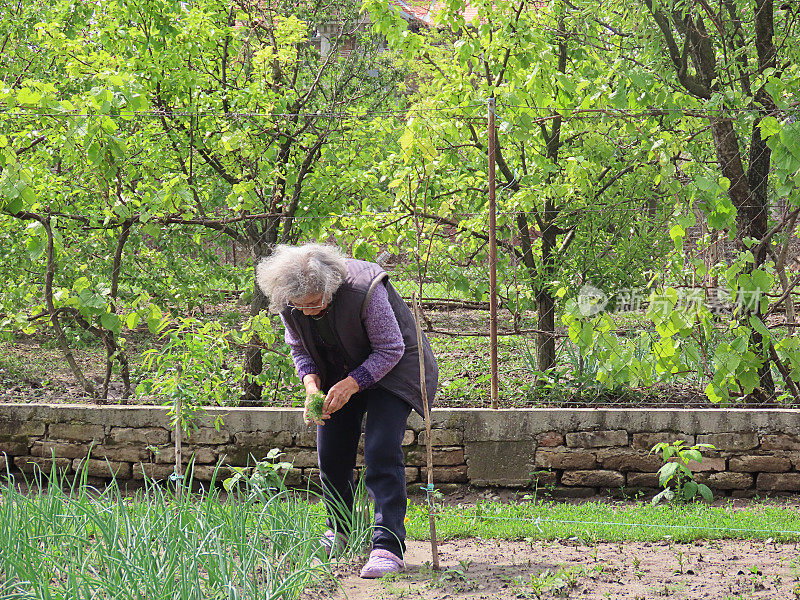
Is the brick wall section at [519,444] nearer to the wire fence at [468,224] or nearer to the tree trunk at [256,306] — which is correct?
the wire fence at [468,224]

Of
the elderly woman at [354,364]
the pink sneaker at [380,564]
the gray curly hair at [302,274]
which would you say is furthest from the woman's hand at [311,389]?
the pink sneaker at [380,564]

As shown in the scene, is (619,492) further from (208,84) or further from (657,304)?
(208,84)

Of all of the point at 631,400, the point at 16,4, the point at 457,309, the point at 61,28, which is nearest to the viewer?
the point at 631,400

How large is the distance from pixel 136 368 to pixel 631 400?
384cm

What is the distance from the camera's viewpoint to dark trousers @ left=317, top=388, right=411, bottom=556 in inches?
131

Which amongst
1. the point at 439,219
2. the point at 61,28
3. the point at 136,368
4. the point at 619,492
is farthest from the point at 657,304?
the point at 61,28

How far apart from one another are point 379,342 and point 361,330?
0.09 metres

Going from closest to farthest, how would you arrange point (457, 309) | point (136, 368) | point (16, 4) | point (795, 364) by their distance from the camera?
point (795, 364)
point (457, 309)
point (136, 368)
point (16, 4)

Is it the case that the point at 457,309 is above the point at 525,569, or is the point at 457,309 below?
above

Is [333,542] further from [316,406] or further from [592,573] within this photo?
[592,573]

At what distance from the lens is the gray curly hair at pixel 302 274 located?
3141mm

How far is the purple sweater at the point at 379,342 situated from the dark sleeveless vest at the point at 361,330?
0.04 m

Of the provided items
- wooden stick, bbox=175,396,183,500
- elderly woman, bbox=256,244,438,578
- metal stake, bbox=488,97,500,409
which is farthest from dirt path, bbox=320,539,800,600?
metal stake, bbox=488,97,500,409

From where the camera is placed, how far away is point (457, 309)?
18.6ft
